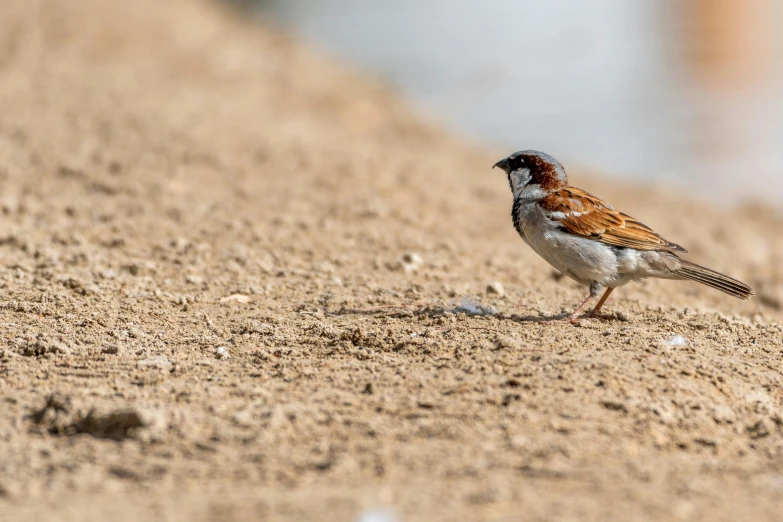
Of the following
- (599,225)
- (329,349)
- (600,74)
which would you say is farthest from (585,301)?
(600,74)

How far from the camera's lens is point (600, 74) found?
19.5m

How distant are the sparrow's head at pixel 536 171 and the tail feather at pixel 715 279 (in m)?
0.96

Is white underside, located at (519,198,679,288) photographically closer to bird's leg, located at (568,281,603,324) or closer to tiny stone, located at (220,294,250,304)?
bird's leg, located at (568,281,603,324)

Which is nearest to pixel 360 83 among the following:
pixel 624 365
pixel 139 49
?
pixel 139 49

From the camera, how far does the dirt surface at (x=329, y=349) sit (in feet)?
12.7

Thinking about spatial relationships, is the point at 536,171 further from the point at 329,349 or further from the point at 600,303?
the point at 329,349

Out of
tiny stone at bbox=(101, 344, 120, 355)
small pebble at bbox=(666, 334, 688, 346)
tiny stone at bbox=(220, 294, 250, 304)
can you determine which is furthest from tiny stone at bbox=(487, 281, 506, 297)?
tiny stone at bbox=(101, 344, 120, 355)

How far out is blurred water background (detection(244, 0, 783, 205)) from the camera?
14.7 m

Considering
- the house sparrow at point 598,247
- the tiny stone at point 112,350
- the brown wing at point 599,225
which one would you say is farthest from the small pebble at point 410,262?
the tiny stone at point 112,350

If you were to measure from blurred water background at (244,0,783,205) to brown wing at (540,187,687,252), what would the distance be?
6.95 m

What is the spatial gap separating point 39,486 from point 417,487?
A: 1479 mm

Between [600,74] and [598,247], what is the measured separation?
1427 cm

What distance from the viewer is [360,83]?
1822 cm

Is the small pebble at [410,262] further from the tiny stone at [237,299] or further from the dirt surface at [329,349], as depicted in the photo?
the tiny stone at [237,299]
